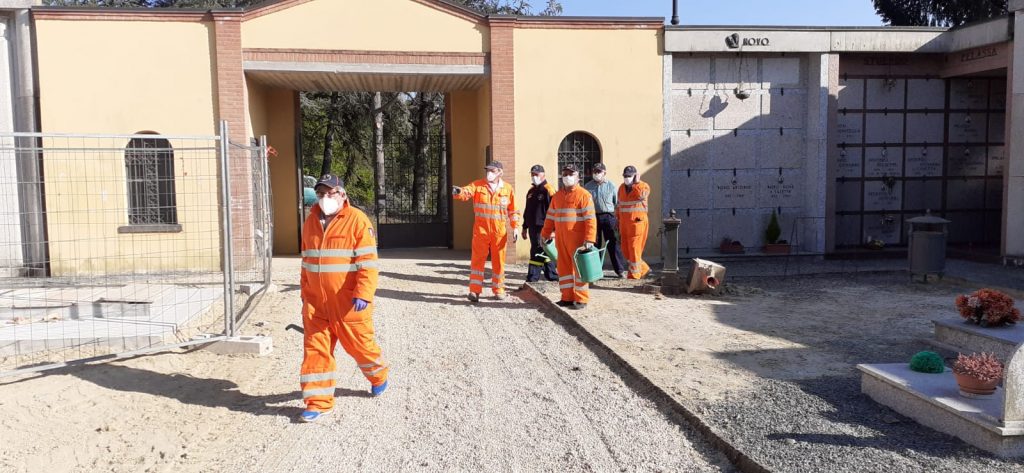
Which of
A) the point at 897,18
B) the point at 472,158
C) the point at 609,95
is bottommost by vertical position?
the point at 472,158

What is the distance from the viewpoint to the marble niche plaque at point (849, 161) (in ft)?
49.7

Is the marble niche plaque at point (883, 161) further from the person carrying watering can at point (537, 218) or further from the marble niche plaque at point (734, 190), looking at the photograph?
the person carrying watering can at point (537, 218)

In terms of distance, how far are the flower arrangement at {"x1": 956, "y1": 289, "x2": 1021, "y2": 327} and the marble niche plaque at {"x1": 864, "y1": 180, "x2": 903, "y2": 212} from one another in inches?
356

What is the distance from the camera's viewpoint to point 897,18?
29812 millimetres

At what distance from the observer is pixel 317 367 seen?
5.28 m

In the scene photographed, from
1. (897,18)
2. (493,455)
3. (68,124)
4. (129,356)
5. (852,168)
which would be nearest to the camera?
(493,455)

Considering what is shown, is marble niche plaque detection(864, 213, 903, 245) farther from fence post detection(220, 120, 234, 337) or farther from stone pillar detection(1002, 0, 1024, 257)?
fence post detection(220, 120, 234, 337)

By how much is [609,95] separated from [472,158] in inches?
139

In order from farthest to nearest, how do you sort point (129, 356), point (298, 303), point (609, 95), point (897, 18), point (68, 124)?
1. point (897, 18)
2. point (609, 95)
3. point (68, 124)
4. point (298, 303)
5. point (129, 356)

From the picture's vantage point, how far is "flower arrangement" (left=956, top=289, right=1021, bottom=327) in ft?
22.1

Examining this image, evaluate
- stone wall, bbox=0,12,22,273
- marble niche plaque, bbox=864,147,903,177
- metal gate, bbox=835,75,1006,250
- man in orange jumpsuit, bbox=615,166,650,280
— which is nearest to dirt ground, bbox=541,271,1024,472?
man in orange jumpsuit, bbox=615,166,650,280

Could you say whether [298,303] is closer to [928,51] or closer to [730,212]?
[730,212]

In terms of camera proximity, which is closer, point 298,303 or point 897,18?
point 298,303

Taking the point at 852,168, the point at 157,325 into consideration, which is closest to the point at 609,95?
the point at 852,168
